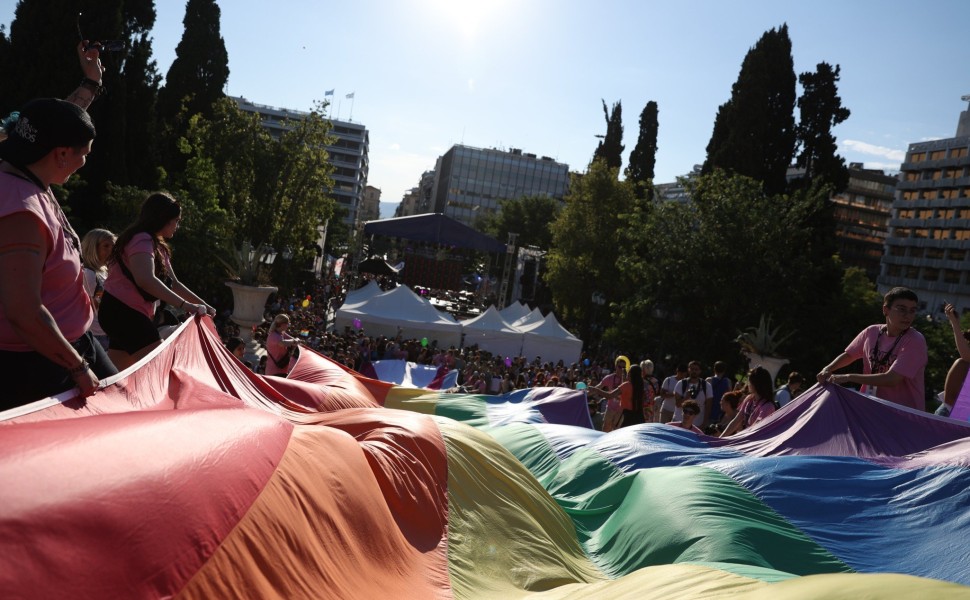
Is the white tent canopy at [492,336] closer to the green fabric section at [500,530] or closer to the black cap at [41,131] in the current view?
the green fabric section at [500,530]

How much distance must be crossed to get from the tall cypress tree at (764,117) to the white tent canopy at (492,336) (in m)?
13.6

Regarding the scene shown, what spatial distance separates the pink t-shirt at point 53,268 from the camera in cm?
258

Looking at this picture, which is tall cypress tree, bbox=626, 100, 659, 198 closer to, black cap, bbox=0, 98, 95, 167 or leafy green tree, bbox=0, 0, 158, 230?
leafy green tree, bbox=0, 0, 158, 230

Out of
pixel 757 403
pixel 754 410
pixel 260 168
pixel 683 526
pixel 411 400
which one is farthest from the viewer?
pixel 260 168

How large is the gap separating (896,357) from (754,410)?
1659 mm

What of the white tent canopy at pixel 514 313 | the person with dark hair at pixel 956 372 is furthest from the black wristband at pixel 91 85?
the white tent canopy at pixel 514 313

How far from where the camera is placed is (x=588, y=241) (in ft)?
130

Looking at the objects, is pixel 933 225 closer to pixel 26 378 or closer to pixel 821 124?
pixel 821 124

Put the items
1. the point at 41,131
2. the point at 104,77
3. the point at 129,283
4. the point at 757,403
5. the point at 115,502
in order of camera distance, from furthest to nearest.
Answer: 1. the point at 104,77
2. the point at 757,403
3. the point at 129,283
4. the point at 41,131
5. the point at 115,502

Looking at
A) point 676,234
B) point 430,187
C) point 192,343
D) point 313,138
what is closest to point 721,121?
point 676,234

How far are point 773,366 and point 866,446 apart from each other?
46.7 ft

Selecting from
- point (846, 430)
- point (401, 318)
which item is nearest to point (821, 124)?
point (401, 318)

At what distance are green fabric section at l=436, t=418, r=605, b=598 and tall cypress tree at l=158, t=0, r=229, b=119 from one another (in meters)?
35.7

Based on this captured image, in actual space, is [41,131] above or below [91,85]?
below
